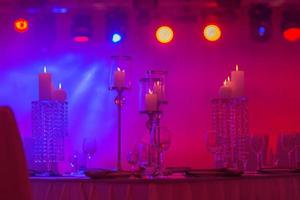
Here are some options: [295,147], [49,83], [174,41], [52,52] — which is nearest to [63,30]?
[52,52]

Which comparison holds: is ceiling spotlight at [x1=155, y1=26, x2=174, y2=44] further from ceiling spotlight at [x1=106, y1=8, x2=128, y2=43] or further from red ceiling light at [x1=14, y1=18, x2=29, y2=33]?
red ceiling light at [x1=14, y1=18, x2=29, y2=33]

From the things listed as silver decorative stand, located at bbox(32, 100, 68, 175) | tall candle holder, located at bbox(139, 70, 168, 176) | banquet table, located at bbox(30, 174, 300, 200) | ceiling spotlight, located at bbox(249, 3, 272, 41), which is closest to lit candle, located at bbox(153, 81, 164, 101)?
tall candle holder, located at bbox(139, 70, 168, 176)

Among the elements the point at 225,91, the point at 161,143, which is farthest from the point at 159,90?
the point at 161,143

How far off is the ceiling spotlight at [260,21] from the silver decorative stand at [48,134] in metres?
3.05

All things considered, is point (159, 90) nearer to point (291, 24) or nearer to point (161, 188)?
point (161, 188)

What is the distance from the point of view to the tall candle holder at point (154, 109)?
2.67 metres

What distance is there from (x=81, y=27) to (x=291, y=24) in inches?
83.8

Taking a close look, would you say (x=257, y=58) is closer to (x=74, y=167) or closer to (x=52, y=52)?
(x=52, y=52)

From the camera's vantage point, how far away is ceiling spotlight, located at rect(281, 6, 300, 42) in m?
5.52

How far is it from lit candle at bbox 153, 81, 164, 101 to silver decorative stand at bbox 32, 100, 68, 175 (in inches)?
21.7

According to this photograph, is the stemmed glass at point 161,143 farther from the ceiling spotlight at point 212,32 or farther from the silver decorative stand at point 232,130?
the ceiling spotlight at point 212,32

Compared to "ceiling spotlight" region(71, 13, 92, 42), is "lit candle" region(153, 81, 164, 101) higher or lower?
lower

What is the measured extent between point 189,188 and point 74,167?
114cm

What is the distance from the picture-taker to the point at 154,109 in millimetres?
2807
